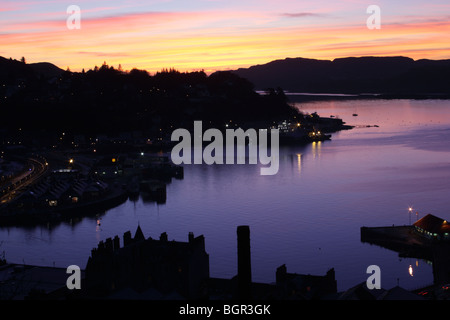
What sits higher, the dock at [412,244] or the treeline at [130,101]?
the treeline at [130,101]

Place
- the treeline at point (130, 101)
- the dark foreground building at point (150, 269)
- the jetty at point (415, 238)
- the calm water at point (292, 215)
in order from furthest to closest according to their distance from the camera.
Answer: the treeline at point (130, 101), the jetty at point (415, 238), the calm water at point (292, 215), the dark foreground building at point (150, 269)

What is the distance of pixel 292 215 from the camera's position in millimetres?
9703

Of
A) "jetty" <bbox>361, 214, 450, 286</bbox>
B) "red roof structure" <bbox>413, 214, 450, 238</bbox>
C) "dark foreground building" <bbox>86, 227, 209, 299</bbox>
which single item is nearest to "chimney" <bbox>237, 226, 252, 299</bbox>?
"dark foreground building" <bbox>86, 227, 209, 299</bbox>

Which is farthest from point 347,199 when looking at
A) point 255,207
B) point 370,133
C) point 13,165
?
point 370,133

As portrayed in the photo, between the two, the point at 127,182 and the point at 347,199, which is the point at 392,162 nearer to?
the point at 347,199

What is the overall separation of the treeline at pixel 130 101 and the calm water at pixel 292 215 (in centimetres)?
939

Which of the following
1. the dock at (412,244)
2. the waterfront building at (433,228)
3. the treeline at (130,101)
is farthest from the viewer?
the treeline at (130,101)

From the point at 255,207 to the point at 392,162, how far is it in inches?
264

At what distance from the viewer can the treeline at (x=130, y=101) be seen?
25.0 metres

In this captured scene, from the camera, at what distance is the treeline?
82.1 ft

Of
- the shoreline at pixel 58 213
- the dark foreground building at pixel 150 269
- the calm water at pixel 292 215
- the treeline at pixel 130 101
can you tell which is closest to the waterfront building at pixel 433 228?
the calm water at pixel 292 215

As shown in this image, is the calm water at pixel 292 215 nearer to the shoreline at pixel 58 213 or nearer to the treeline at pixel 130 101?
the shoreline at pixel 58 213

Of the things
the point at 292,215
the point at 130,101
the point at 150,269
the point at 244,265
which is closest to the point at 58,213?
the point at 292,215

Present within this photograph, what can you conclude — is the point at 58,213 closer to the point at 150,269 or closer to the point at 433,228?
the point at 150,269
